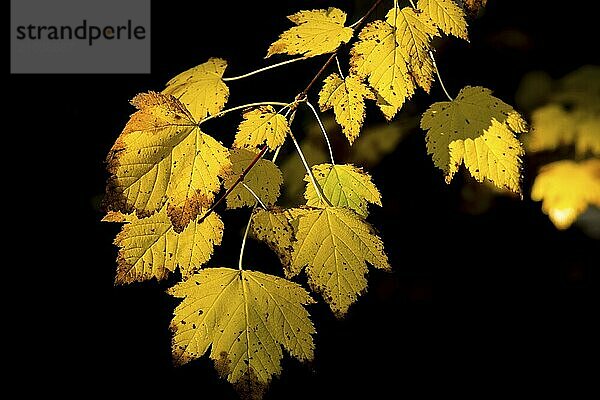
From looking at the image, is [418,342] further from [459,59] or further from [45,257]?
[45,257]

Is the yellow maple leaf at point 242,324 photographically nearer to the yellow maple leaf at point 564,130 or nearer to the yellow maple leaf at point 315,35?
the yellow maple leaf at point 315,35

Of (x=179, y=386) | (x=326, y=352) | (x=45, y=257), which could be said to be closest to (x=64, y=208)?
(x=45, y=257)

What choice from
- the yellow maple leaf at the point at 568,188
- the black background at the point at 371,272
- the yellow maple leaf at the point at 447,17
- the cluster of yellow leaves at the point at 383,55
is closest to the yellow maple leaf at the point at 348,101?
the cluster of yellow leaves at the point at 383,55

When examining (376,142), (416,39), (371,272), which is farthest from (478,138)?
(371,272)

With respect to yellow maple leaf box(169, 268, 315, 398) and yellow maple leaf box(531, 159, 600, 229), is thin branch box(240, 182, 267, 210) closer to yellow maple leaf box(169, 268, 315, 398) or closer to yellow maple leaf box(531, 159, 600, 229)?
yellow maple leaf box(169, 268, 315, 398)

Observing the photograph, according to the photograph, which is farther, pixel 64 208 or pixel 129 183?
pixel 64 208
